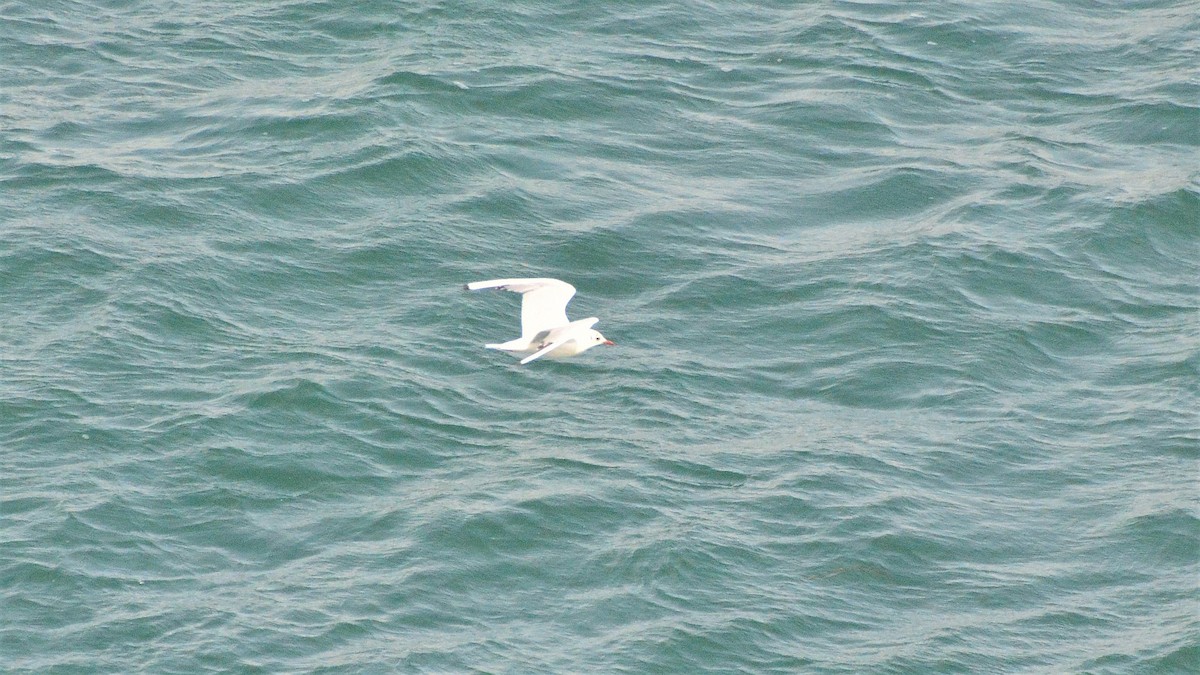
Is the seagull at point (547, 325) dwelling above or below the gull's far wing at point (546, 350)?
above

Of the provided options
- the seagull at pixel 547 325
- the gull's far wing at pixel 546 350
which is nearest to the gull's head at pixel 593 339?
the seagull at pixel 547 325

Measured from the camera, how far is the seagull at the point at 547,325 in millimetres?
20000

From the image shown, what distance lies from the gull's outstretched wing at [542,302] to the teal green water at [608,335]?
0.61 meters

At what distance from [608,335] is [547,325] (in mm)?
1093

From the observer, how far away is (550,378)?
20547 mm

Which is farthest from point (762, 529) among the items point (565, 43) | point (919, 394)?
point (565, 43)

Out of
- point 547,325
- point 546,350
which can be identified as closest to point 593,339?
point 547,325

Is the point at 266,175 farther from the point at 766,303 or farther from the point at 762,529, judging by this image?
the point at 762,529

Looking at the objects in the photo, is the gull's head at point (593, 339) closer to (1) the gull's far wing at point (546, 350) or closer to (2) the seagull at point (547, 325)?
(2) the seagull at point (547, 325)

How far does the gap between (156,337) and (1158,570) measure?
10.5 metres

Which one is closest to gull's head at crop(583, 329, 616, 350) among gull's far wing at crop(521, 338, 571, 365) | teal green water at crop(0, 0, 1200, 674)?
gull's far wing at crop(521, 338, 571, 365)

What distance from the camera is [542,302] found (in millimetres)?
20453

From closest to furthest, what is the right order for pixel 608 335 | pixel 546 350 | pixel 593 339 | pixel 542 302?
1. pixel 546 350
2. pixel 593 339
3. pixel 542 302
4. pixel 608 335

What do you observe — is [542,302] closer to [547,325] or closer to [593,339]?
[547,325]
